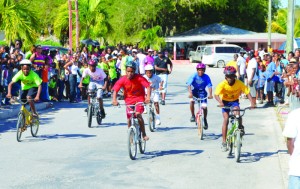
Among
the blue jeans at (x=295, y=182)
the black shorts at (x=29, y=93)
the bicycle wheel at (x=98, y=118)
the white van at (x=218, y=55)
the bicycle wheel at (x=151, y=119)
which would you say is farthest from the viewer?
the white van at (x=218, y=55)

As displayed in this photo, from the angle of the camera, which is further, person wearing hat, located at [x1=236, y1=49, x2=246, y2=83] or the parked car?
the parked car

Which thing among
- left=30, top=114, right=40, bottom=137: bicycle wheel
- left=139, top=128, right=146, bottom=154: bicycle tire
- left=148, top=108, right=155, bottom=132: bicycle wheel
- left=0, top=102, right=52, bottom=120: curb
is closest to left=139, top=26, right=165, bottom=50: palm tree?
left=0, top=102, right=52, bottom=120: curb

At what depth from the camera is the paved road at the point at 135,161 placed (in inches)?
404

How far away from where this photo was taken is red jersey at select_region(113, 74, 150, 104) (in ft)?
41.5

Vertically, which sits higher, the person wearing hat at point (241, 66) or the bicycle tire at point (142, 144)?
the person wearing hat at point (241, 66)

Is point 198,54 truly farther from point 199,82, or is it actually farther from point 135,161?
point 135,161

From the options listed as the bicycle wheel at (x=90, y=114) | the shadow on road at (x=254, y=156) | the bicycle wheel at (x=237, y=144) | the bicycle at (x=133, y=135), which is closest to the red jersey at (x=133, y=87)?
the bicycle at (x=133, y=135)

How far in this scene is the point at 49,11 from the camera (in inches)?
2547

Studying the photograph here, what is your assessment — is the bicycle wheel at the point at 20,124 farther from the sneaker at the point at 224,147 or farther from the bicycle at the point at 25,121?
the sneaker at the point at 224,147

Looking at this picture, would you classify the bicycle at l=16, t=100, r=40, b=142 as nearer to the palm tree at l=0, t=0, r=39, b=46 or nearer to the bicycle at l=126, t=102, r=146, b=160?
the bicycle at l=126, t=102, r=146, b=160

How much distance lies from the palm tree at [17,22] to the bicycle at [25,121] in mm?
9233

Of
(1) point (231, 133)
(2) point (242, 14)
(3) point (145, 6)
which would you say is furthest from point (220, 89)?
(2) point (242, 14)

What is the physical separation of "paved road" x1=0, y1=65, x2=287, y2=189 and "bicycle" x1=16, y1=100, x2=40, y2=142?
19 cm

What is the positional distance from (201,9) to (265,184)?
60497mm
